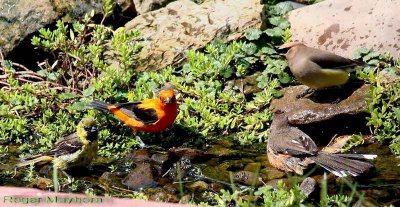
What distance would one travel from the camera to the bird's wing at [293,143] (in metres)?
7.09

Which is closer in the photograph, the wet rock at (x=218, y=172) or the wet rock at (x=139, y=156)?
the wet rock at (x=218, y=172)

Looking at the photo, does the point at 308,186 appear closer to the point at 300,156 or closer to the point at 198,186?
the point at 300,156

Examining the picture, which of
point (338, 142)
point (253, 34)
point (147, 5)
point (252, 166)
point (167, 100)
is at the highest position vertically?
point (147, 5)

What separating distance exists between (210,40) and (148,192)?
9.95ft

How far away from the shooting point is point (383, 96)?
26.5 ft

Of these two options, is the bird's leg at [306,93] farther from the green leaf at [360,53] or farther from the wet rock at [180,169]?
the wet rock at [180,169]

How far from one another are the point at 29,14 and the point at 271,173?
4041 millimetres

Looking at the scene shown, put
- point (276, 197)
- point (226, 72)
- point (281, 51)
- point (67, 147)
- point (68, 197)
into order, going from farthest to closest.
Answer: point (226, 72) < point (281, 51) < point (67, 147) < point (276, 197) < point (68, 197)

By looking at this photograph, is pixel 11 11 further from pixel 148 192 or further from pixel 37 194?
pixel 37 194

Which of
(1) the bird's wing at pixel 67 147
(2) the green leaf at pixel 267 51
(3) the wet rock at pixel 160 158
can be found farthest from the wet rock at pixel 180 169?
(2) the green leaf at pixel 267 51

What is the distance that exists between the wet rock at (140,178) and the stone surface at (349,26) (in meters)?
2.93

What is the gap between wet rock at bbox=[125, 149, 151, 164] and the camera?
7.68 metres

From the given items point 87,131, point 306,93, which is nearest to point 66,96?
point 87,131

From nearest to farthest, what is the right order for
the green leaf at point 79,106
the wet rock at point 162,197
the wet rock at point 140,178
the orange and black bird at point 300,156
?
the wet rock at point 162,197, the orange and black bird at point 300,156, the wet rock at point 140,178, the green leaf at point 79,106
